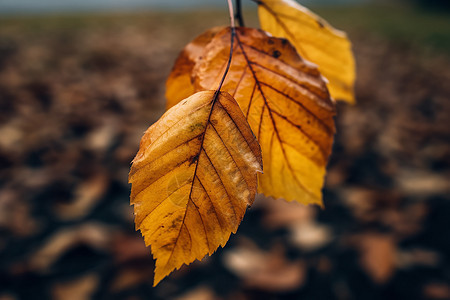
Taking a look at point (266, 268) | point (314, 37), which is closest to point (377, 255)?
point (266, 268)

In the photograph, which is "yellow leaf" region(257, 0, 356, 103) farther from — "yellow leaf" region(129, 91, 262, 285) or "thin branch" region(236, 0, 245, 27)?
"yellow leaf" region(129, 91, 262, 285)

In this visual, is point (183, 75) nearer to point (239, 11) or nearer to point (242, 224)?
point (239, 11)

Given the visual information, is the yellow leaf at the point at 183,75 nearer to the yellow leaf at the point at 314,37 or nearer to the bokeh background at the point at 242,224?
the yellow leaf at the point at 314,37

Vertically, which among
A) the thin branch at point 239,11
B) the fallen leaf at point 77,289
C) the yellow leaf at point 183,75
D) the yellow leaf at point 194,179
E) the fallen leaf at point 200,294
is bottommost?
the fallen leaf at point 200,294

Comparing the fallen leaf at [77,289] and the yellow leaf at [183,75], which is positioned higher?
the yellow leaf at [183,75]

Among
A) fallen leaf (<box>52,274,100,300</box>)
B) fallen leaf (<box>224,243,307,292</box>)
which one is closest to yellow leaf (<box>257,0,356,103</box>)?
fallen leaf (<box>224,243,307,292</box>)

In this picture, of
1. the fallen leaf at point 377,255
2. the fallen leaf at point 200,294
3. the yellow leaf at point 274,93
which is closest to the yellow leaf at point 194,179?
the yellow leaf at point 274,93

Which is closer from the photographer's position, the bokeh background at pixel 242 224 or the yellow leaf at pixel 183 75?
the yellow leaf at pixel 183 75
